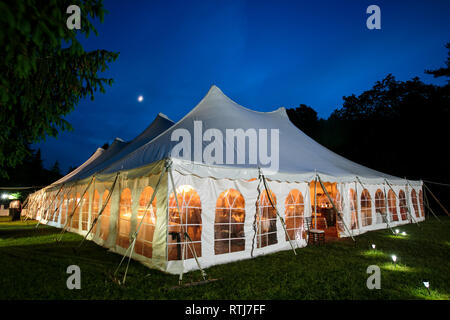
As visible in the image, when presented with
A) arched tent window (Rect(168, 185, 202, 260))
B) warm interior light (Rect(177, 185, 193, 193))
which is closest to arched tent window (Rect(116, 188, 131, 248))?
arched tent window (Rect(168, 185, 202, 260))

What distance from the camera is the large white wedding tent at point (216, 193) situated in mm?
4379

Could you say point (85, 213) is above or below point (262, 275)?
above

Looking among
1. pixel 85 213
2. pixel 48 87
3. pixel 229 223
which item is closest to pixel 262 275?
pixel 229 223

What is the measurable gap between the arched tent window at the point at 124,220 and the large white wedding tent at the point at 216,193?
2 cm

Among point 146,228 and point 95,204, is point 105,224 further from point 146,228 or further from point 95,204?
point 146,228

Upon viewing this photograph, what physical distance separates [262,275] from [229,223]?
4.15 feet

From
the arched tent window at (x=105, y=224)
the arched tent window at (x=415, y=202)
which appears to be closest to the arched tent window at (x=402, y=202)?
the arched tent window at (x=415, y=202)

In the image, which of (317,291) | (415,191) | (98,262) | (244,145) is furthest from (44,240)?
(415,191)

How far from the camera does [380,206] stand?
8.88 meters

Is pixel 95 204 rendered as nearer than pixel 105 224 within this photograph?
No

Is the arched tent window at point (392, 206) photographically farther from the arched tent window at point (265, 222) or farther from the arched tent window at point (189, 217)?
the arched tent window at point (189, 217)

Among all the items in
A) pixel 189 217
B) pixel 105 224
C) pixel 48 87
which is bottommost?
pixel 105 224
